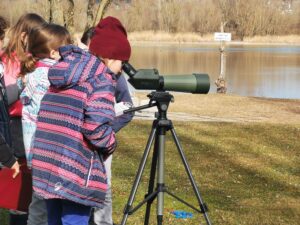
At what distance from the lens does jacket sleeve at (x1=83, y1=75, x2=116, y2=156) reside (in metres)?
2.56

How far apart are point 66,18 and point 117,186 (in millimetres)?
5371

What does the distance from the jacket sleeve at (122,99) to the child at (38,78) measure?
40cm

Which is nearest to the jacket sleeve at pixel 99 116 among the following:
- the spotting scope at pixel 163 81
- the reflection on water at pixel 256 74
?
the spotting scope at pixel 163 81

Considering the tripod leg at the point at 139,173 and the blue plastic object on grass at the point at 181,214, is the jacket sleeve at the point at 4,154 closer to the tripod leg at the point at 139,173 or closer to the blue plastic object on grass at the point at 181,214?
the tripod leg at the point at 139,173

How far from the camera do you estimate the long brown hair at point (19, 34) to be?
3533 millimetres

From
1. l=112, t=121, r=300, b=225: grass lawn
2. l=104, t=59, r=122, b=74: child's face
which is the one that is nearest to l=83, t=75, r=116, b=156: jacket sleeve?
l=104, t=59, r=122, b=74: child's face

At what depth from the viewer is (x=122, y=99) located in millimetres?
3367

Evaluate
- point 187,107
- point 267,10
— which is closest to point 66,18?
point 187,107

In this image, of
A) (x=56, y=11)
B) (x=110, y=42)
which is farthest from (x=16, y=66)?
(x=56, y=11)

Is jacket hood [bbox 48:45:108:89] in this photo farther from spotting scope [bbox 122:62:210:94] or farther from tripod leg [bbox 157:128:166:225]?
tripod leg [bbox 157:128:166:225]

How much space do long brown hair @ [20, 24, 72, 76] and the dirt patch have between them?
24.1 ft

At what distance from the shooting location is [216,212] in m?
4.52

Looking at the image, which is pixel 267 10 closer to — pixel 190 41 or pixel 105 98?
pixel 190 41

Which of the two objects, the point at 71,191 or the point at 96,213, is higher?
the point at 71,191
